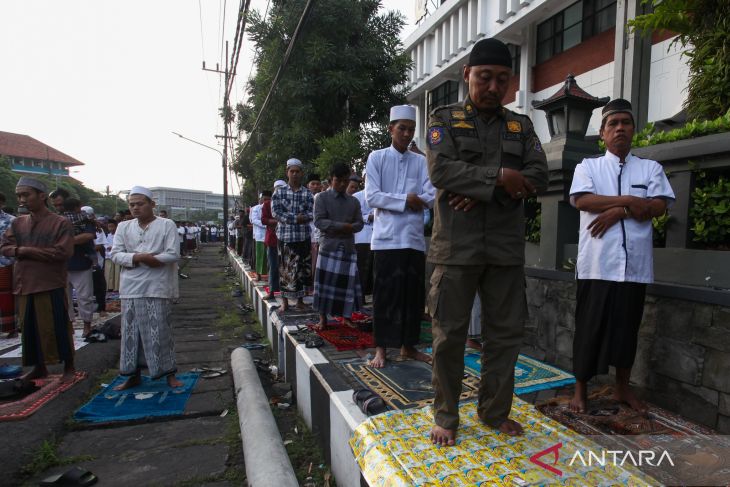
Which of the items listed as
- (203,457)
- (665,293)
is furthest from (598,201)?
(203,457)

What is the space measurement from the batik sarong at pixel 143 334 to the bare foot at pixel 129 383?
4.8 inches

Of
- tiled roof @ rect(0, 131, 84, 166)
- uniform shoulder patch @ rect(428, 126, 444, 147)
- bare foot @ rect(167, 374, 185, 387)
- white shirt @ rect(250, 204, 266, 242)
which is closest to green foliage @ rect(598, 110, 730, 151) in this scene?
uniform shoulder patch @ rect(428, 126, 444, 147)

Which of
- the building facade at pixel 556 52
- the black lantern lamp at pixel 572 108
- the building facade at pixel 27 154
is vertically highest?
the building facade at pixel 27 154

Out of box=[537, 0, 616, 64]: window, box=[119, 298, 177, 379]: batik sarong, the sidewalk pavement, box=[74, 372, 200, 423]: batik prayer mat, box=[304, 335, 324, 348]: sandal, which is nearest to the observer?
the sidewalk pavement

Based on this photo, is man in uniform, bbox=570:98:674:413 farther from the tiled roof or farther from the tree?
the tiled roof

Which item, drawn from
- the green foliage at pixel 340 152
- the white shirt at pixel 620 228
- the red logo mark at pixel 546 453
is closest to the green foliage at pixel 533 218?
the white shirt at pixel 620 228

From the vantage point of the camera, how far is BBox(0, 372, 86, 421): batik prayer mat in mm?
3719

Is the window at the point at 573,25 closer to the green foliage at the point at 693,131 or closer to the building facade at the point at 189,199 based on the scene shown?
the green foliage at the point at 693,131

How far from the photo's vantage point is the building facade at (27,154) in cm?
5566

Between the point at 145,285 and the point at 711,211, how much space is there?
4.76 metres

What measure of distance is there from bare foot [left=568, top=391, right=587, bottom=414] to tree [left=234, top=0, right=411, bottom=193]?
7919mm

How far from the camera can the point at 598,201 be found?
282 centimetres

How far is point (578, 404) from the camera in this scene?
286 centimetres

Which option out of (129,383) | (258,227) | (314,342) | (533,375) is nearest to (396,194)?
(314,342)
